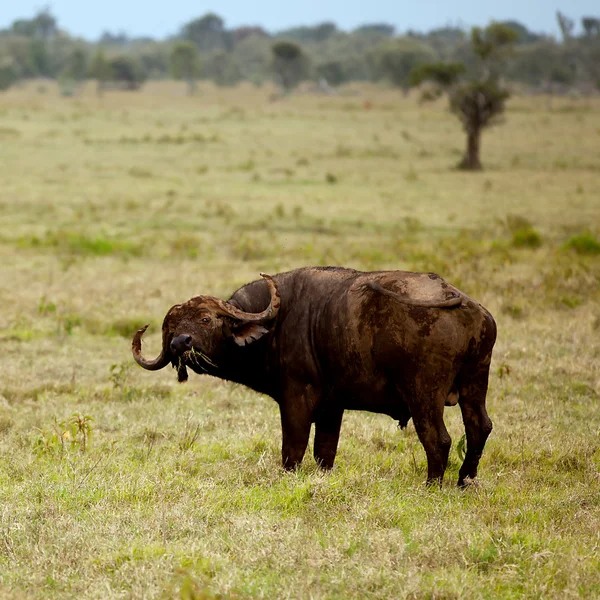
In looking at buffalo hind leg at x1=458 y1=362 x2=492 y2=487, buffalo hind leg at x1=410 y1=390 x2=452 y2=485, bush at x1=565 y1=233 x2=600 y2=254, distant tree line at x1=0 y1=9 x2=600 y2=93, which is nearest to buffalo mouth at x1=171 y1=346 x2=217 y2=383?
buffalo hind leg at x1=410 y1=390 x2=452 y2=485

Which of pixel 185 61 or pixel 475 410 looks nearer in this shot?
pixel 475 410

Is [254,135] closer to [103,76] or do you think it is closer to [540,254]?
[540,254]

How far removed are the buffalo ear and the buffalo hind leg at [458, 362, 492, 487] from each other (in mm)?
1285

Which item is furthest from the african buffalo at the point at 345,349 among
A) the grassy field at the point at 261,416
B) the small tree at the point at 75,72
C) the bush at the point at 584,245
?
the small tree at the point at 75,72

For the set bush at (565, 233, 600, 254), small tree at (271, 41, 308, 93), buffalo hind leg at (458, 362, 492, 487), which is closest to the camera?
buffalo hind leg at (458, 362, 492, 487)

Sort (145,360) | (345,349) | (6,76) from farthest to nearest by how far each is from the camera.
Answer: (6,76)
(145,360)
(345,349)

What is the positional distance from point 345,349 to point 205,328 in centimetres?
89

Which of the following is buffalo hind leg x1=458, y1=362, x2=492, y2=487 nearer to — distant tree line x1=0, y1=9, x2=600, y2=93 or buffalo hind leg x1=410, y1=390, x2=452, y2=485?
buffalo hind leg x1=410, y1=390, x2=452, y2=485

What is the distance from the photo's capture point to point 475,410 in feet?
19.7

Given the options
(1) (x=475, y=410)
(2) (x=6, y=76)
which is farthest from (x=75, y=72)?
(1) (x=475, y=410)

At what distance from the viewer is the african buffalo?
5703 millimetres

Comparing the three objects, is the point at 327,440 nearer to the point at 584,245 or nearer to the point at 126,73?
the point at 584,245

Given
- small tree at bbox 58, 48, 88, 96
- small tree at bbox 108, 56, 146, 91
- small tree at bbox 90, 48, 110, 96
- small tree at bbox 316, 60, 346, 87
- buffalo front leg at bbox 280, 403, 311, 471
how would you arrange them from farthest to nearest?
small tree at bbox 316, 60, 346, 87, small tree at bbox 58, 48, 88, 96, small tree at bbox 108, 56, 146, 91, small tree at bbox 90, 48, 110, 96, buffalo front leg at bbox 280, 403, 311, 471

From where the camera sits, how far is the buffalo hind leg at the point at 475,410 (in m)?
5.96
